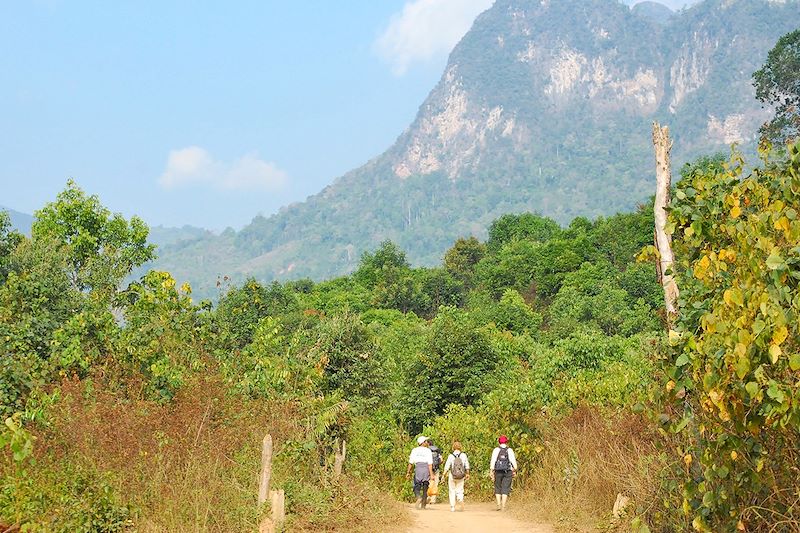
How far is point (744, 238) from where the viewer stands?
5.79 m

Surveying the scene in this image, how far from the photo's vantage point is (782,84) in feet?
177

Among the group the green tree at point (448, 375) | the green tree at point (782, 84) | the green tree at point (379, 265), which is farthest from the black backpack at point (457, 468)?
the green tree at point (379, 265)

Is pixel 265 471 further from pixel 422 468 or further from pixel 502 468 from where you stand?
pixel 422 468

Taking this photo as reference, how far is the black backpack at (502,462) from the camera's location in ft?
50.6

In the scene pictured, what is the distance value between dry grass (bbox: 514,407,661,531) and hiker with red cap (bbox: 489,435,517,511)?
34 cm

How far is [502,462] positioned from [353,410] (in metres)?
5.19

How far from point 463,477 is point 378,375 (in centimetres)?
788

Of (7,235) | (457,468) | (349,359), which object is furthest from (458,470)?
(7,235)

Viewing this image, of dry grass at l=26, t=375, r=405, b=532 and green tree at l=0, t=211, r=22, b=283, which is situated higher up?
green tree at l=0, t=211, r=22, b=283

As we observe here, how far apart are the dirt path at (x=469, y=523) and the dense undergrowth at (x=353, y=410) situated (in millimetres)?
456

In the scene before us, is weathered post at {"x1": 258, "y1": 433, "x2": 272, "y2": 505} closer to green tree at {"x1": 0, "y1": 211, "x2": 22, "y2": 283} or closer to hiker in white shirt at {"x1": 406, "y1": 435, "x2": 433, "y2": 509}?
hiker in white shirt at {"x1": 406, "y1": 435, "x2": 433, "y2": 509}

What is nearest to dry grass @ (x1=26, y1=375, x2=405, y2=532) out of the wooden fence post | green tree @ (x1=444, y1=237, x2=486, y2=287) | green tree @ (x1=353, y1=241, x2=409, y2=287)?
the wooden fence post

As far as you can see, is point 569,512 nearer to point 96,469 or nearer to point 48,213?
point 96,469

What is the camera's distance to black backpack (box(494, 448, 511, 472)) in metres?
15.4
